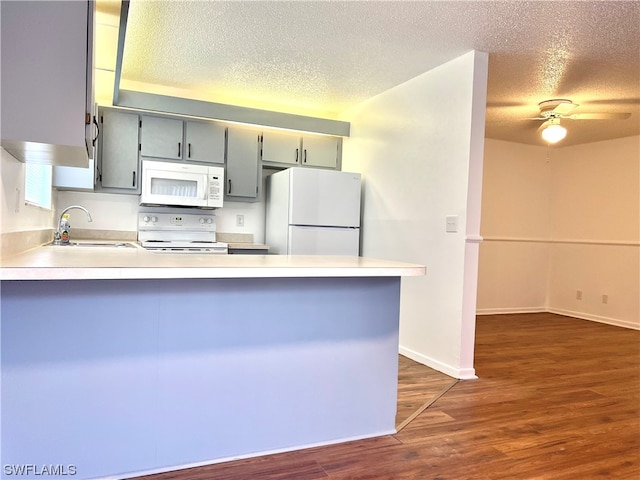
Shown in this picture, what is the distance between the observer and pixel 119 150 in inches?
156

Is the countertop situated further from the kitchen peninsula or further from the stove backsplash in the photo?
the stove backsplash

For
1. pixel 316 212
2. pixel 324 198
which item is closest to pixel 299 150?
pixel 324 198

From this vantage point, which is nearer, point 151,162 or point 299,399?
point 299,399

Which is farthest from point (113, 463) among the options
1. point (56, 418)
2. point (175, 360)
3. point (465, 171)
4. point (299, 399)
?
point (465, 171)

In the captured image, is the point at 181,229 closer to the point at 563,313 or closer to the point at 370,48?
the point at 370,48

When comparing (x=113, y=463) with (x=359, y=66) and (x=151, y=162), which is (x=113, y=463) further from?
(x=359, y=66)

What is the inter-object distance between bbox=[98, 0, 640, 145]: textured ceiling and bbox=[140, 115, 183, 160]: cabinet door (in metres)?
0.35

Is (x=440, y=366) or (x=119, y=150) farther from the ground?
(x=119, y=150)

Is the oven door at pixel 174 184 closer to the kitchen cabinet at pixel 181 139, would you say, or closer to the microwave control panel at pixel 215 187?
the microwave control panel at pixel 215 187

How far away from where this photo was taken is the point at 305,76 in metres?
3.74

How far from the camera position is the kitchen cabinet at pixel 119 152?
12.9 ft

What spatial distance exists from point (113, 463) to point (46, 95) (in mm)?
1375

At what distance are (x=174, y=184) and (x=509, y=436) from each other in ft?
10.8

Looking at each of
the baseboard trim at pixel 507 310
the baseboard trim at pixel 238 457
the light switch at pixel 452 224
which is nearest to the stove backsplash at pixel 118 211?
the light switch at pixel 452 224
